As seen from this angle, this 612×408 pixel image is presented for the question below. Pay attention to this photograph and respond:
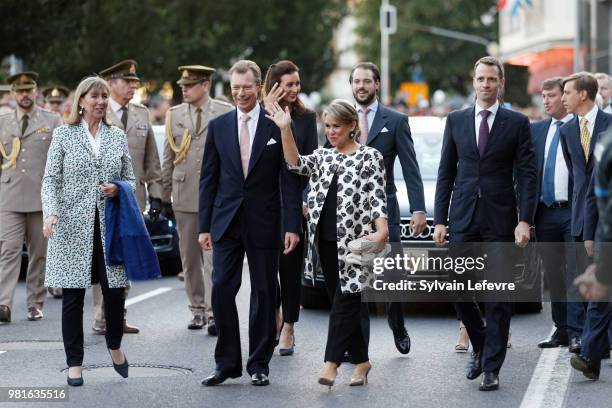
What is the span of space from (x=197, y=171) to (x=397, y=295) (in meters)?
2.31

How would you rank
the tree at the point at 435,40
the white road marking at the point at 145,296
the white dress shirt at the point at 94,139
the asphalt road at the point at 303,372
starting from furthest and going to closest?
the tree at the point at 435,40, the white road marking at the point at 145,296, the white dress shirt at the point at 94,139, the asphalt road at the point at 303,372

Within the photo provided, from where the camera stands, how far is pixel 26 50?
23.8 metres

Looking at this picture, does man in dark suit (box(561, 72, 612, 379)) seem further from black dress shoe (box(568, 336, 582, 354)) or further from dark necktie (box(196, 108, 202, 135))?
dark necktie (box(196, 108, 202, 135))

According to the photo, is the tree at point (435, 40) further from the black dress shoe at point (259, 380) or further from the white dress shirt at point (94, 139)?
the black dress shoe at point (259, 380)

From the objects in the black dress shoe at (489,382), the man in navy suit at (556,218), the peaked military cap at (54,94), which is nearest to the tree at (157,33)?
the peaked military cap at (54,94)

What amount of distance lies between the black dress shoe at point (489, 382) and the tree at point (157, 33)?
15693 millimetres

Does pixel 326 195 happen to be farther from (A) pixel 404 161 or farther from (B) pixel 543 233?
(B) pixel 543 233

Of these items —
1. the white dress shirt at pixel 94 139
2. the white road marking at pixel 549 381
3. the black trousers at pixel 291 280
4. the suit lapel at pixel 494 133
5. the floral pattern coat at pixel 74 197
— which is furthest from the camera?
the black trousers at pixel 291 280

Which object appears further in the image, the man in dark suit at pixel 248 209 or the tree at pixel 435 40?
the tree at pixel 435 40

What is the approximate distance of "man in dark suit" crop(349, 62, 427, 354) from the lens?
9.92 m

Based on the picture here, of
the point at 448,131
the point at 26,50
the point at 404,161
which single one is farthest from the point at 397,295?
the point at 26,50

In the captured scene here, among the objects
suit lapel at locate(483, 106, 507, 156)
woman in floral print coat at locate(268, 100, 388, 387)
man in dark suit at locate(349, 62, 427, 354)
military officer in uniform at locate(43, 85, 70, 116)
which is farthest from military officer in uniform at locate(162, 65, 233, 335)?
military officer in uniform at locate(43, 85, 70, 116)

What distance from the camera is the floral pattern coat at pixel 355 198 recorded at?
28.0 feet

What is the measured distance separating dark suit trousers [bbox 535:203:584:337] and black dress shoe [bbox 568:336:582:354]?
39mm
